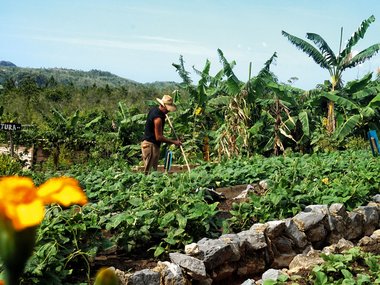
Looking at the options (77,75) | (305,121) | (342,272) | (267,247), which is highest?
(77,75)

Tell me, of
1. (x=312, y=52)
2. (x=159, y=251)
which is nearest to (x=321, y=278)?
(x=159, y=251)

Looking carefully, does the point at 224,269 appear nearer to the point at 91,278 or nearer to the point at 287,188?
the point at 91,278

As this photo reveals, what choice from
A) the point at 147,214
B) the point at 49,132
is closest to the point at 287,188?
the point at 147,214

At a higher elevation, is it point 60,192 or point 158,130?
point 60,192

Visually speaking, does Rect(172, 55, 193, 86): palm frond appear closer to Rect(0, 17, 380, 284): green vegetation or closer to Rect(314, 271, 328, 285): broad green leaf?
Rect(0, 17, 380, 284): green vegetation

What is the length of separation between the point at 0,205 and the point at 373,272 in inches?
189

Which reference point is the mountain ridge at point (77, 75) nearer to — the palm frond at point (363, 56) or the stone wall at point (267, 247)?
the palm frond at point (363, 56)

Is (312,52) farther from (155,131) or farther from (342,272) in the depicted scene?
(342,272)

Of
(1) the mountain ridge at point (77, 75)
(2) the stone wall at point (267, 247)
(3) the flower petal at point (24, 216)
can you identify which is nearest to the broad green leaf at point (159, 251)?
(2) the stone wall at point (267, 247)

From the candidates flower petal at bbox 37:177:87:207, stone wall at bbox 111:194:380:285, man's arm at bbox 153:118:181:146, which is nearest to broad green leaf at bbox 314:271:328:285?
stone wall at bbox 111:194:380:285

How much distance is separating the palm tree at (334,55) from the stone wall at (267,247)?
9953 mm

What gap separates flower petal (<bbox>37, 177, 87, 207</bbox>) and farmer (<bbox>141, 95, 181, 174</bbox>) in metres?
8.16

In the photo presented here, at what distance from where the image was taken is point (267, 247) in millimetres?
5699

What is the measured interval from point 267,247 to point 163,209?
4.08ft
